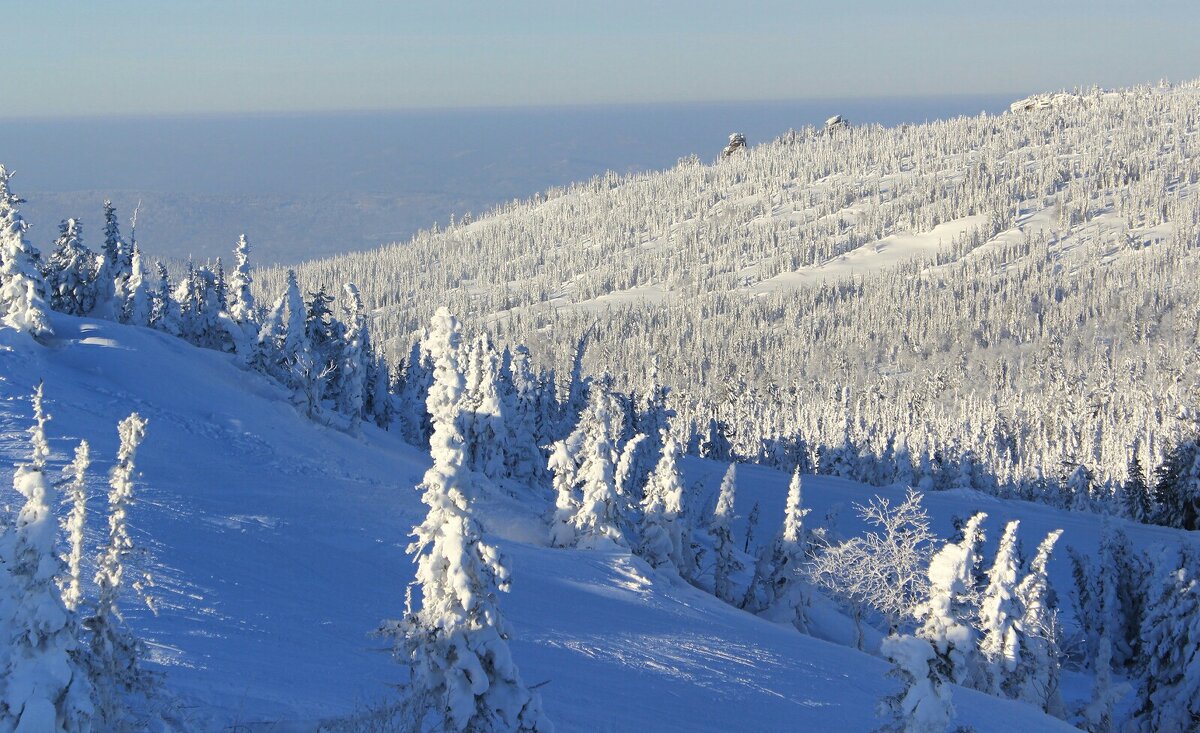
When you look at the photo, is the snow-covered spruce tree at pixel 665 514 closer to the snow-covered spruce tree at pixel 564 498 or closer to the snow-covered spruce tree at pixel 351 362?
the snow-covered spruce tree at pixel 564 498

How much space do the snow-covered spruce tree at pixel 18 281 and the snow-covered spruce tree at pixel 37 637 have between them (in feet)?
98.9

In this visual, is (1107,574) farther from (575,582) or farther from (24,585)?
(24,585)

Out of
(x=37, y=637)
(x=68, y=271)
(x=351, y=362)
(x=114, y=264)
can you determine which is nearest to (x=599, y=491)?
(x=37, y=637)

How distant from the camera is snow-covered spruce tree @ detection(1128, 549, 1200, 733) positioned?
22.5 metres

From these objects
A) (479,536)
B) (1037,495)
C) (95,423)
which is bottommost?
(1037,495)

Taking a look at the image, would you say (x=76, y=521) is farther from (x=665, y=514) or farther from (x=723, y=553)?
(x=723, y=553)

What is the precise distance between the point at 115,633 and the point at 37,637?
1.57 m

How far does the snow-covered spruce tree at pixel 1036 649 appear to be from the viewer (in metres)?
25.0

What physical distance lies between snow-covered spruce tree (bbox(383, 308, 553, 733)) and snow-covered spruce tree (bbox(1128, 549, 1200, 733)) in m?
20.7

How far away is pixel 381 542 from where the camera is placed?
826 inches

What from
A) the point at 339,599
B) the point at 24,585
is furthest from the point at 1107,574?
the point at 24,585

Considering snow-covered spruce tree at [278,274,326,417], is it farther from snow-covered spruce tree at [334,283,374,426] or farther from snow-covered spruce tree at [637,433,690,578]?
snow-covered spruce tree at [637,433,690,578]

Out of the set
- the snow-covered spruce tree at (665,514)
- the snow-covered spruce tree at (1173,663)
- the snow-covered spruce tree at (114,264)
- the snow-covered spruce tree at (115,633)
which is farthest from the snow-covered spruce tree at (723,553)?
the snow-covered spruce tree at (114,264)

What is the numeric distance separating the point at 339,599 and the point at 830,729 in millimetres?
8809
